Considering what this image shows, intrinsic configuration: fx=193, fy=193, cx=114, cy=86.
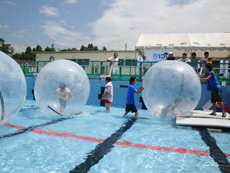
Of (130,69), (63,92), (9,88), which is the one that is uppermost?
(130,69)

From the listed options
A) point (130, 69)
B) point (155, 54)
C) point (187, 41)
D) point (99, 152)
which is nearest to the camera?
point (99, 152)

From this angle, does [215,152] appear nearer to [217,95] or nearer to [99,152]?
[99,152]

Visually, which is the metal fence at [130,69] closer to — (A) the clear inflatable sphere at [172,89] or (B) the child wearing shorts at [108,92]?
(B) the child wearing shorts at [108,92]

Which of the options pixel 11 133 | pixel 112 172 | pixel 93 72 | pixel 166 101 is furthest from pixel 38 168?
pixel 93 72

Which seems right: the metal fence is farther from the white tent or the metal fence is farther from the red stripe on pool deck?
the red stripe on pool deck

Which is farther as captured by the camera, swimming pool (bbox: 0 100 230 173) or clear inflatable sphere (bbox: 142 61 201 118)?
clear inflatable sphere (bbox: 142 61 201 118)

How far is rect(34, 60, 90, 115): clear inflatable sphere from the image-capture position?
5.62m

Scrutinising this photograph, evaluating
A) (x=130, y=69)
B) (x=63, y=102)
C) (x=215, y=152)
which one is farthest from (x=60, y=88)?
(x=130, y=69)

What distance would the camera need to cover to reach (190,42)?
12.5m

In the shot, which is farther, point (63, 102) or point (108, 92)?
point (108, 92)

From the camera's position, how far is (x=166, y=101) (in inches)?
207

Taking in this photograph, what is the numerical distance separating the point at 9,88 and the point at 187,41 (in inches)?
452

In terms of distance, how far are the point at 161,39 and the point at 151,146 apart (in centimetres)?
1050

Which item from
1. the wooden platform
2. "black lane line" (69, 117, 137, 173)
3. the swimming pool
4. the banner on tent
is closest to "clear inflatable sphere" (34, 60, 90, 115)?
the swimming pool
